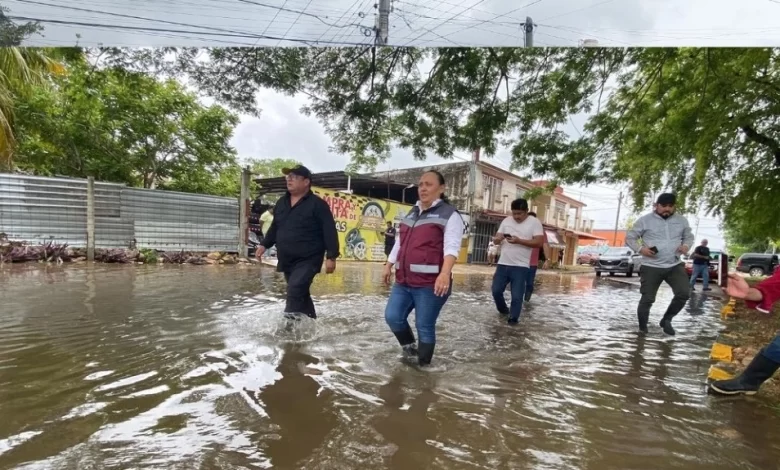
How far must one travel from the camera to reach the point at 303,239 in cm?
438

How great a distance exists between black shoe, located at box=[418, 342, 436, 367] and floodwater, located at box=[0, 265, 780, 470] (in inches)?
4.0

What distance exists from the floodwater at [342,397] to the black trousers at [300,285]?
7.1 inches

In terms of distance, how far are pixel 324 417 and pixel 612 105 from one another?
830 cm

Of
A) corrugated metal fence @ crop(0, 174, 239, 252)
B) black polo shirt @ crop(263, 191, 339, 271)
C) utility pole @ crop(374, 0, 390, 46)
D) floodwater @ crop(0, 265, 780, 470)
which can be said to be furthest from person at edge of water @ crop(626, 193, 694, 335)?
corrugated metal fence @ crop(0, 174, 239, 252)

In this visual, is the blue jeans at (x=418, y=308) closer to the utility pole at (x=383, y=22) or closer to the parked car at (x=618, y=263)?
the utility pole at (x=383, y=22)

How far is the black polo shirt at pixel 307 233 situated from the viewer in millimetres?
4371

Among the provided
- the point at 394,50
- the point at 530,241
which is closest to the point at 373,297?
the point at 530,241

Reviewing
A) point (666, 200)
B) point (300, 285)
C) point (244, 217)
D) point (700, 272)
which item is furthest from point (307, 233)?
point (700, 272)

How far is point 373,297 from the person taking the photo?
24.2ft

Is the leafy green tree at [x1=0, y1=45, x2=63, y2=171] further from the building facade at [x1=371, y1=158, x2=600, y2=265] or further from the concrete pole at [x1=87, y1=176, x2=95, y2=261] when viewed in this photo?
the building facade at [x1=371, y1=158, x2=600, y2=265]

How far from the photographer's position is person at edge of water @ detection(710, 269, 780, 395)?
2.79m

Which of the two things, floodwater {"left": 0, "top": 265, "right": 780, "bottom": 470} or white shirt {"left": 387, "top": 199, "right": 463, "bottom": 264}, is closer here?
floodwater {"left": 0, "top": 265, "right": 780, "bottom": 470}

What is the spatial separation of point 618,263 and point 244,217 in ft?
45.6

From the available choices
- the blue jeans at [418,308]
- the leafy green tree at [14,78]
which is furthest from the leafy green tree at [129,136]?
the blue jeans at [418,308]
